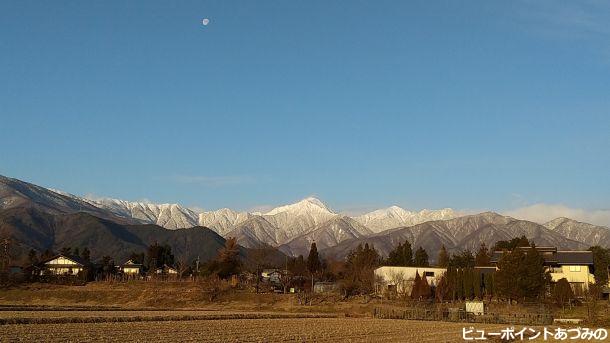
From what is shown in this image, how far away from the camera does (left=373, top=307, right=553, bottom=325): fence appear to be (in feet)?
163

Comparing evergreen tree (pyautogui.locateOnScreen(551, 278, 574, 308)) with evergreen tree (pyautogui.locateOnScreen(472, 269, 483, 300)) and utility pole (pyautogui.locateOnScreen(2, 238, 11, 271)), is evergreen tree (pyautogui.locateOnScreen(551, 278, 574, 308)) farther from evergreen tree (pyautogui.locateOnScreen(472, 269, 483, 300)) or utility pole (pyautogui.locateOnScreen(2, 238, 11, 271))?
utility pole (pyautogui.locateOnScreen(2, 238, 11, 271))

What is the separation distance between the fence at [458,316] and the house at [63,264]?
217 ft

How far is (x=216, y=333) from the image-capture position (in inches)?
1272

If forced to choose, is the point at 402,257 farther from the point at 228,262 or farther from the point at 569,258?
the point at 228,262

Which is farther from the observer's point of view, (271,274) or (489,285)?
(271,274)

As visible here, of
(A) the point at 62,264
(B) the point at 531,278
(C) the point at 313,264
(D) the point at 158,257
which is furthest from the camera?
(D) the point at 158,257

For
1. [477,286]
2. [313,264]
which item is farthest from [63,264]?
[477,286]

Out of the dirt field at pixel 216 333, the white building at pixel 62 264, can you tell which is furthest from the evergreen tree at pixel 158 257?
the dirt field at pixel 216 333

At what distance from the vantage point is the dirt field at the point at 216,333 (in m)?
28.5

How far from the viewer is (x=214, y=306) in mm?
67688

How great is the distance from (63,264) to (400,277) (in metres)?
61.7

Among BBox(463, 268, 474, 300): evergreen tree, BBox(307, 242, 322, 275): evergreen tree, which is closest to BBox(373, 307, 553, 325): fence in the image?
BBox(463, 268, 474, 300): evergreen tree

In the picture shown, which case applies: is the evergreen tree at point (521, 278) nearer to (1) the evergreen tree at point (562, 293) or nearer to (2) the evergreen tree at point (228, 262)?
(1) the evergreen tree at point (562, 293)

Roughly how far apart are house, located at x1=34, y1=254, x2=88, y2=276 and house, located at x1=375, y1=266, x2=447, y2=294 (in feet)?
171
